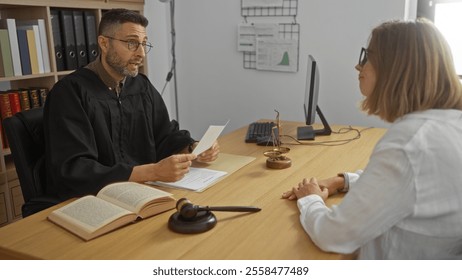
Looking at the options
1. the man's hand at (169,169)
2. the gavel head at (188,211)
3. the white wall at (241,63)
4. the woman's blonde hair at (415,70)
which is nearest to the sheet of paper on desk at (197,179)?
the man's hand at (169,169)

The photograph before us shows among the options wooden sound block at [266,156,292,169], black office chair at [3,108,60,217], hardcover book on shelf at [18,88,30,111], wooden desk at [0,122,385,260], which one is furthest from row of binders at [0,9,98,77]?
wooden sound block at [266,156,292,169]

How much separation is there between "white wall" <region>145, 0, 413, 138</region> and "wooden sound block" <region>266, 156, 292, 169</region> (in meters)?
1.03

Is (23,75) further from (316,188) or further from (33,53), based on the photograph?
(316,188)

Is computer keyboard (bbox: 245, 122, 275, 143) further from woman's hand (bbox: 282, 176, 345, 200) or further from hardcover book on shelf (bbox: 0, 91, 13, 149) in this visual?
hardcover book on shelf (bbox: 0, 91, 13, 149)

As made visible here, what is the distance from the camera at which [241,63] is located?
3221mm

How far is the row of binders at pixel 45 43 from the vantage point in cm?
238

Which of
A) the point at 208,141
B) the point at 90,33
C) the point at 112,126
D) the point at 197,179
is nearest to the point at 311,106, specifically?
the point at 208,141

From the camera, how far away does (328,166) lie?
177cm

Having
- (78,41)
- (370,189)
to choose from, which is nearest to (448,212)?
(370,189)

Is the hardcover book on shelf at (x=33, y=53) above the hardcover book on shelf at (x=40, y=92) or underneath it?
above

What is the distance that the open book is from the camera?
1.17 m

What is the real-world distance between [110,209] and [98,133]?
2.07 feet

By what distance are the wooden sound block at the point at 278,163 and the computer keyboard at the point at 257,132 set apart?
0.45 metres

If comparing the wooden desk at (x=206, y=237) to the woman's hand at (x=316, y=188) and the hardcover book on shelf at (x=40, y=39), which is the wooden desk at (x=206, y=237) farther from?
the hardcover book on shelf at (x=40, y=39)
